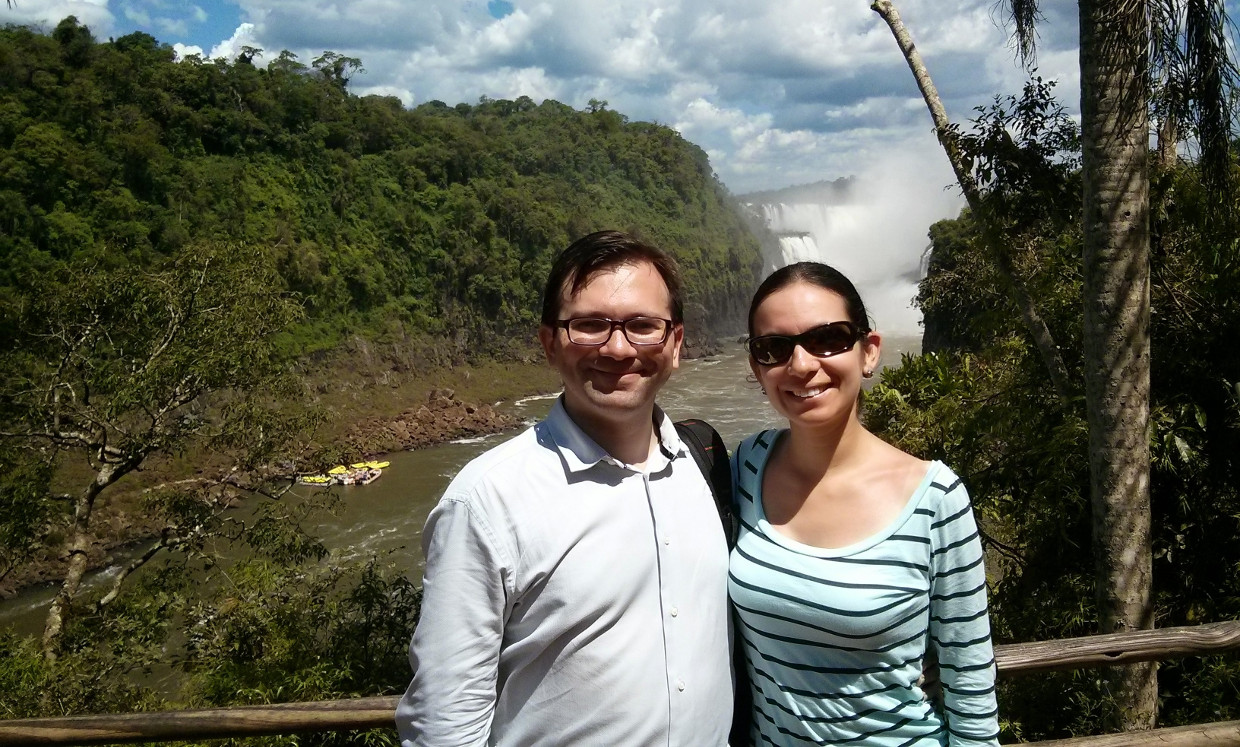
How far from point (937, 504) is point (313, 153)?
40.8 m

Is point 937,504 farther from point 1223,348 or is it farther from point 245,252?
point 245,252

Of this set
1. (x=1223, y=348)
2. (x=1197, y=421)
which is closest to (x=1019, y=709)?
(x=1197, y=421)

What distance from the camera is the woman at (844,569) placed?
141cm

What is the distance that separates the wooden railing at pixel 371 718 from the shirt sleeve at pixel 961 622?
60 cm

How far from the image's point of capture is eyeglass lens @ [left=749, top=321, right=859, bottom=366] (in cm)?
153

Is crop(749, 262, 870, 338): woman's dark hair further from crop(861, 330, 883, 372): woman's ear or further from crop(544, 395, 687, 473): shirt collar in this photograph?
crop(544, 395, 687, 473): shirt collar

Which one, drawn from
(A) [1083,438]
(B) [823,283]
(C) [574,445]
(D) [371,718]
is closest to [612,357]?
(C) [574,445]

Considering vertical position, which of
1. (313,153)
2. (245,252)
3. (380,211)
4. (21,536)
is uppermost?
(313,153)

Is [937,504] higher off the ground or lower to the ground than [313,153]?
lower

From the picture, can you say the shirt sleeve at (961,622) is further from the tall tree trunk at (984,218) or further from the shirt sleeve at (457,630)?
the tall tree trunk at (984,218)

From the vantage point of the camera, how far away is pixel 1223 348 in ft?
14.1

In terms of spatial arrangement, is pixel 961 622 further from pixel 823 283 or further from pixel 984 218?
pixel 984 218

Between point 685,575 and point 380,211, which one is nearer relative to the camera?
point 685,575

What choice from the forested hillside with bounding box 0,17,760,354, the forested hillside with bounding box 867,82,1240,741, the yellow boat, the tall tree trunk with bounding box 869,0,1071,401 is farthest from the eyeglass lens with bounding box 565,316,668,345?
the forested hillside with bounding box 0,17,760,354
